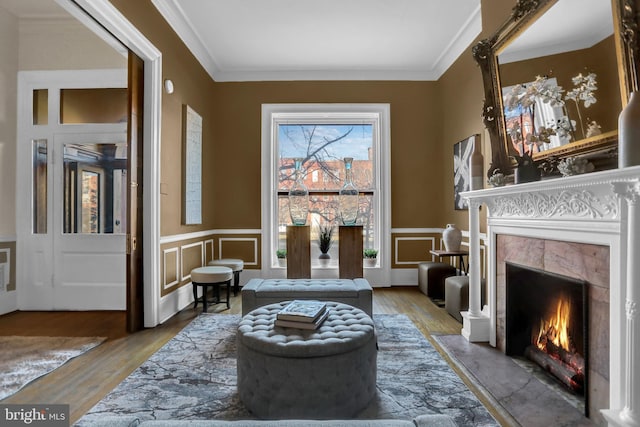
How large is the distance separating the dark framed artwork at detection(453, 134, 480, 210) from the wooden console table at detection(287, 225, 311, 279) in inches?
71.8

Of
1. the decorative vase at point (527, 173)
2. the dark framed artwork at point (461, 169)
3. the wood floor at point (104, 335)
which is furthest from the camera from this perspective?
the dark framed artwork at point (461, 169)

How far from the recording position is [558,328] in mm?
2215

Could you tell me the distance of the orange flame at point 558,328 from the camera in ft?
7.02

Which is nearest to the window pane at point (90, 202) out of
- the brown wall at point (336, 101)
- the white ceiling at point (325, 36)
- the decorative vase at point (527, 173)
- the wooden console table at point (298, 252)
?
the brown wall at point (336, 101)

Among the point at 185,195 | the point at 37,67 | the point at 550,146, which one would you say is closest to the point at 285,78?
the point at 185,195

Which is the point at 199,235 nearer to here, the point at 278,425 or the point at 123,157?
the point at 123,157

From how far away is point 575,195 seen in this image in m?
1.85

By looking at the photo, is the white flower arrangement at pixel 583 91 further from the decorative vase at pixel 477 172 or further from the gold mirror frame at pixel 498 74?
the decorative vase at pixel 477 172

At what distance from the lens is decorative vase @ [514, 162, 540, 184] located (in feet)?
7.38

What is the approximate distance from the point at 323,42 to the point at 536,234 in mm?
3000

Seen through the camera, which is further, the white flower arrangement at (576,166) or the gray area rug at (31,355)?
the gray area rug at (31,355)

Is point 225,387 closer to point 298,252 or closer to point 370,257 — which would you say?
point 298,252

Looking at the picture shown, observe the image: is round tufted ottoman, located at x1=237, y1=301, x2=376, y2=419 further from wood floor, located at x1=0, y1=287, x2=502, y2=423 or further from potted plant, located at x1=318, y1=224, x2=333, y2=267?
potted plant, located at x1=318, y1=224, x2=333, y2=267

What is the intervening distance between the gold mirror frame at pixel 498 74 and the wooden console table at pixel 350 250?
2057 millimetres
